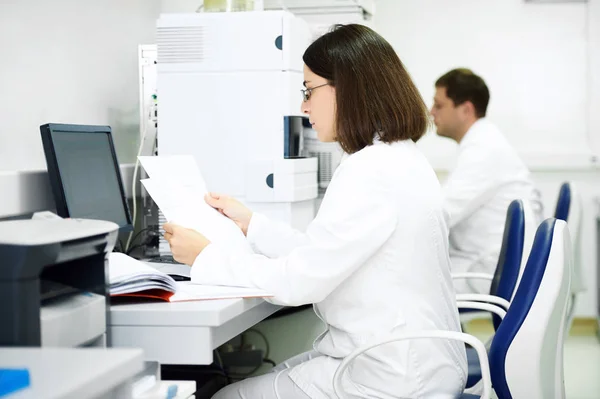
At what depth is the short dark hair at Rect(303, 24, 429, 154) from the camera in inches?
66.3

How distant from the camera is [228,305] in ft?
4.98

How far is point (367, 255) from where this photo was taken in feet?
5.10

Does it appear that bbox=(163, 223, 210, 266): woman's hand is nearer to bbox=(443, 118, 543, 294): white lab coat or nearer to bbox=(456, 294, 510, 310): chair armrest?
bbox=(456, 294, 510, 310): chair armrest

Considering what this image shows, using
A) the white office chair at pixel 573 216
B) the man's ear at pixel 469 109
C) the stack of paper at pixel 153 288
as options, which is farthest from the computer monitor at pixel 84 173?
the white office chair at pixel 573 216

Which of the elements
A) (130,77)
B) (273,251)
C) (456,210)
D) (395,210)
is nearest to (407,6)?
(456,210)

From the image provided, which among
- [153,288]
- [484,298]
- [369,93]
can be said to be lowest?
[484,298]

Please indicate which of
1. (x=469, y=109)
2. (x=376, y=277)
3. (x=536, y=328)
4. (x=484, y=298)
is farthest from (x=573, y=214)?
(x=376, y=277)

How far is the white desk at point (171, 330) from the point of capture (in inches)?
57.8

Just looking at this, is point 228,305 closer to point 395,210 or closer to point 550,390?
point 395,210

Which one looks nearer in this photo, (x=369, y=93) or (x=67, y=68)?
(x=369, y=93)

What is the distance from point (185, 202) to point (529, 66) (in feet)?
10.6

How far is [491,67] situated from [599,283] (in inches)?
53.3

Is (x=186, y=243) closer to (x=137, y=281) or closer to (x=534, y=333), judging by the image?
(x=137, y=281)

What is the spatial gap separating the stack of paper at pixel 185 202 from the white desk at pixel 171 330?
0.34 m
